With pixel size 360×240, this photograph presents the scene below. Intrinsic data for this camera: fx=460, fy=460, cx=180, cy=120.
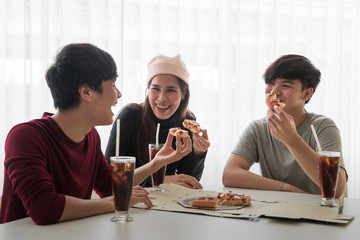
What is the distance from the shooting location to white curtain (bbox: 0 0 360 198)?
360 cm

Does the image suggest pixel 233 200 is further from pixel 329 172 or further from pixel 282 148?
pixel 282 148

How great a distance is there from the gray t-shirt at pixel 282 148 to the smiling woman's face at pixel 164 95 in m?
0.42

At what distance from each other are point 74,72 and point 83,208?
501mm

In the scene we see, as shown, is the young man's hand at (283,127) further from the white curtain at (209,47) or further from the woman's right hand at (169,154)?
the white curtain at (209,47)

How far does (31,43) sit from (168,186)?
222cm

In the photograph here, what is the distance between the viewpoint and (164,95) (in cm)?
247

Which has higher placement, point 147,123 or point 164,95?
point 164,95

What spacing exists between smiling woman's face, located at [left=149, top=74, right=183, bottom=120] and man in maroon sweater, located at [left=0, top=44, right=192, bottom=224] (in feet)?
2.36

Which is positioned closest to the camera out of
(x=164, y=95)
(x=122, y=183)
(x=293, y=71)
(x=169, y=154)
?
(x=122, y=183)

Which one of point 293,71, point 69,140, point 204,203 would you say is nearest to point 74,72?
point 69,140

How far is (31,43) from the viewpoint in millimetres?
3602

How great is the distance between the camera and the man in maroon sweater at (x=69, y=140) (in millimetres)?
1424

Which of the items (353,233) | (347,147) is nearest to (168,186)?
(353,233)

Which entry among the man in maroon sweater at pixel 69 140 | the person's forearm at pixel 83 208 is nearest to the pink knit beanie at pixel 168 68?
the man in maroon sweater at pixel 69 140
